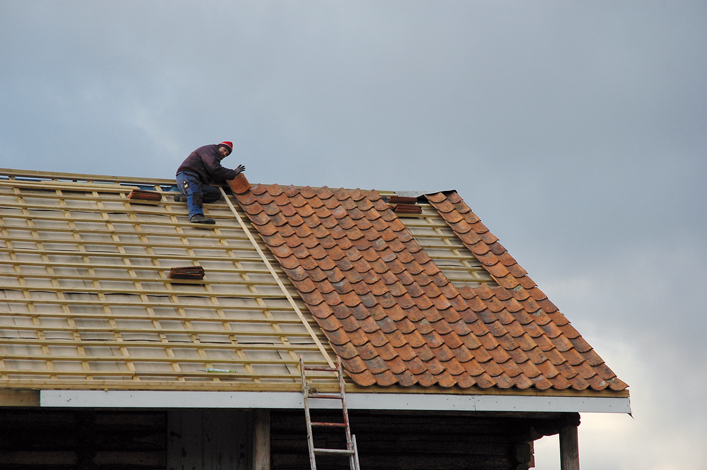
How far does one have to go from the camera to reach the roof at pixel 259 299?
720cm

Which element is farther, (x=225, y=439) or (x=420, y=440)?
(x=420, y=440)

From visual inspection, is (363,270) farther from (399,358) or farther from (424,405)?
(424,405)

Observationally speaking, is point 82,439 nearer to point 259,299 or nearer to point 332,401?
point 259,299

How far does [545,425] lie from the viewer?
28.7ft

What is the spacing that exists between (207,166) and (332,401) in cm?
377

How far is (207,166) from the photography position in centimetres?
981

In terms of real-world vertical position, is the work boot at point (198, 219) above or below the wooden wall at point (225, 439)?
above

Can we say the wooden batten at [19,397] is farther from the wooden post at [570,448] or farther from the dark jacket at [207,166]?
the wooden post at [570,448]

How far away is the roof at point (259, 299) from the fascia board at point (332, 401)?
8 cm

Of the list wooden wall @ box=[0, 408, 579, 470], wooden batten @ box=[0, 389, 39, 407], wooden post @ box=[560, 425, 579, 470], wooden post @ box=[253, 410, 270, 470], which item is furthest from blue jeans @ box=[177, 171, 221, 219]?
wooden post @ box=[560, 425, 579, 470]

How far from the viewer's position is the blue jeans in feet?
30.8

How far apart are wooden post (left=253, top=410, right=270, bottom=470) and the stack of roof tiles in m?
0.89

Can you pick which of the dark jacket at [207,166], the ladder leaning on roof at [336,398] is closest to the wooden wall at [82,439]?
the ladder leaning on roof at [336,398]

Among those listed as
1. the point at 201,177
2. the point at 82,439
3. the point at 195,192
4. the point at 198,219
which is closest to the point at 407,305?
the point at 198,219
